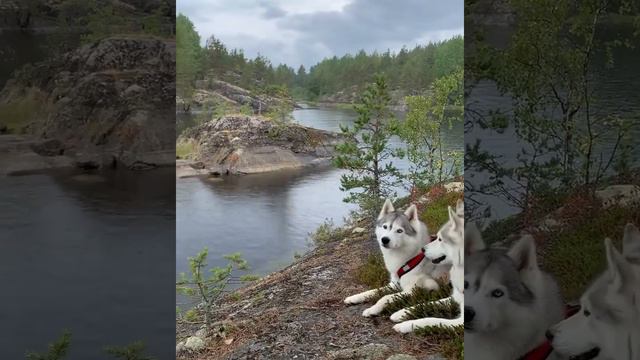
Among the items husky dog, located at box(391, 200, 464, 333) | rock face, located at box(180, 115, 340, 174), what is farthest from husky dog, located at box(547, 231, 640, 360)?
rock face, located at box(180, 115, 340, 174)

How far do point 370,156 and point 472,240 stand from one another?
90 cm

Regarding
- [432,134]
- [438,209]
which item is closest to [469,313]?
[438,209]

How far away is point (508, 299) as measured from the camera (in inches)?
83.5

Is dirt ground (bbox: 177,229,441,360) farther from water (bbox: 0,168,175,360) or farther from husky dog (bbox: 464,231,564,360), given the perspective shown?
husky dog (bbox: 464,231,564,360)

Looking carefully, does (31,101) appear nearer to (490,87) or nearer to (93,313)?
(93,313)

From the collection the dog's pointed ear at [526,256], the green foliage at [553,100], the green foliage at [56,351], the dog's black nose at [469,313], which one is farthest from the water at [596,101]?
the green foliage at [56,351]

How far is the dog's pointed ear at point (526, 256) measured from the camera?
2.11 metres

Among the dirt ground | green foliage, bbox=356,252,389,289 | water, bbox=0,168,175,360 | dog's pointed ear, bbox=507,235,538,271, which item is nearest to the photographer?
dog's pointed ear, bbox=507,235,538,271

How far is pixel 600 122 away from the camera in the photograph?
216 centimetres

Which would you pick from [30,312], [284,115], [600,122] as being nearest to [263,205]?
[284,115]

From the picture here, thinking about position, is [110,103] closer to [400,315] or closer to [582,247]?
[400,315]

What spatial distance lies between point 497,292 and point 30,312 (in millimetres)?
1610

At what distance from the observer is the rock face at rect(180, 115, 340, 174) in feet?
9.47

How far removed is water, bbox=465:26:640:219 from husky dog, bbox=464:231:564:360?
0.17m
